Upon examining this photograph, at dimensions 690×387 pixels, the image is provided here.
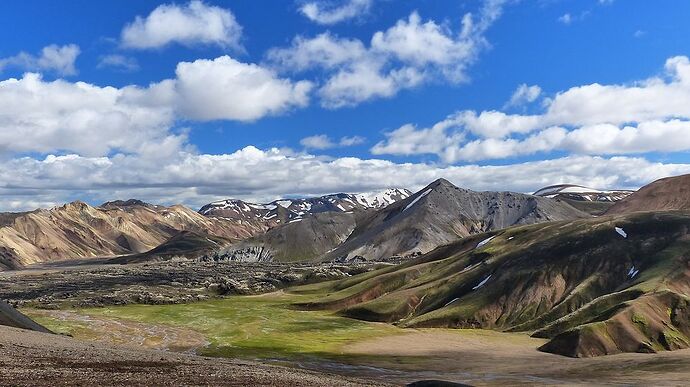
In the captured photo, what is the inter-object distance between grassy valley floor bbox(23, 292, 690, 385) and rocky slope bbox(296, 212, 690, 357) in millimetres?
6528

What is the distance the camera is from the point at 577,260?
156 meters

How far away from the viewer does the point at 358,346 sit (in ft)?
378

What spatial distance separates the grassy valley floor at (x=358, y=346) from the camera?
83.5 metres

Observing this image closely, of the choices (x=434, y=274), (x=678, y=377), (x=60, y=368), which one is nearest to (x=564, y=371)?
(x=678, y=377)

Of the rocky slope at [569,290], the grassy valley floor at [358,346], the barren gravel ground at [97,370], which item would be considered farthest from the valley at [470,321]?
the barren gravel ground at [97,370]

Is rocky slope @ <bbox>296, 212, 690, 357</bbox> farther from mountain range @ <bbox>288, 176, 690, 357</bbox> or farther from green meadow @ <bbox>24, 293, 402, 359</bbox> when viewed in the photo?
green meadow @ <bbox>24, 293, 402, 359</bbox>

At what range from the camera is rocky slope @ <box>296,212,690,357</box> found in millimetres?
106938

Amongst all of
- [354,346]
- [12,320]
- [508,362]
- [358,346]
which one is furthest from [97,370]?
[358,346]

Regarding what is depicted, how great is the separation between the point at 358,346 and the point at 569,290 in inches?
2403

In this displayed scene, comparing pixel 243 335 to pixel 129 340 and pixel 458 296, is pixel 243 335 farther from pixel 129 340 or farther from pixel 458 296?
pixel 458 296

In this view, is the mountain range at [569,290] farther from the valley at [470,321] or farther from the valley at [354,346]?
the valley at [354,346]

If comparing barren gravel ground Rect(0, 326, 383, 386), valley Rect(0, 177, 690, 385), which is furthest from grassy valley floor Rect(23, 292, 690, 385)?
barren gravel ground Rect(0, 326, 383, 386)

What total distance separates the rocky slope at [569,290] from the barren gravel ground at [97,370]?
6597 centimetres

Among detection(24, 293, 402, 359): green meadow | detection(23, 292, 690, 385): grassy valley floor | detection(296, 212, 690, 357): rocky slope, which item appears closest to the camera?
detection(23, 292, 690, 385): grassy valley floor
